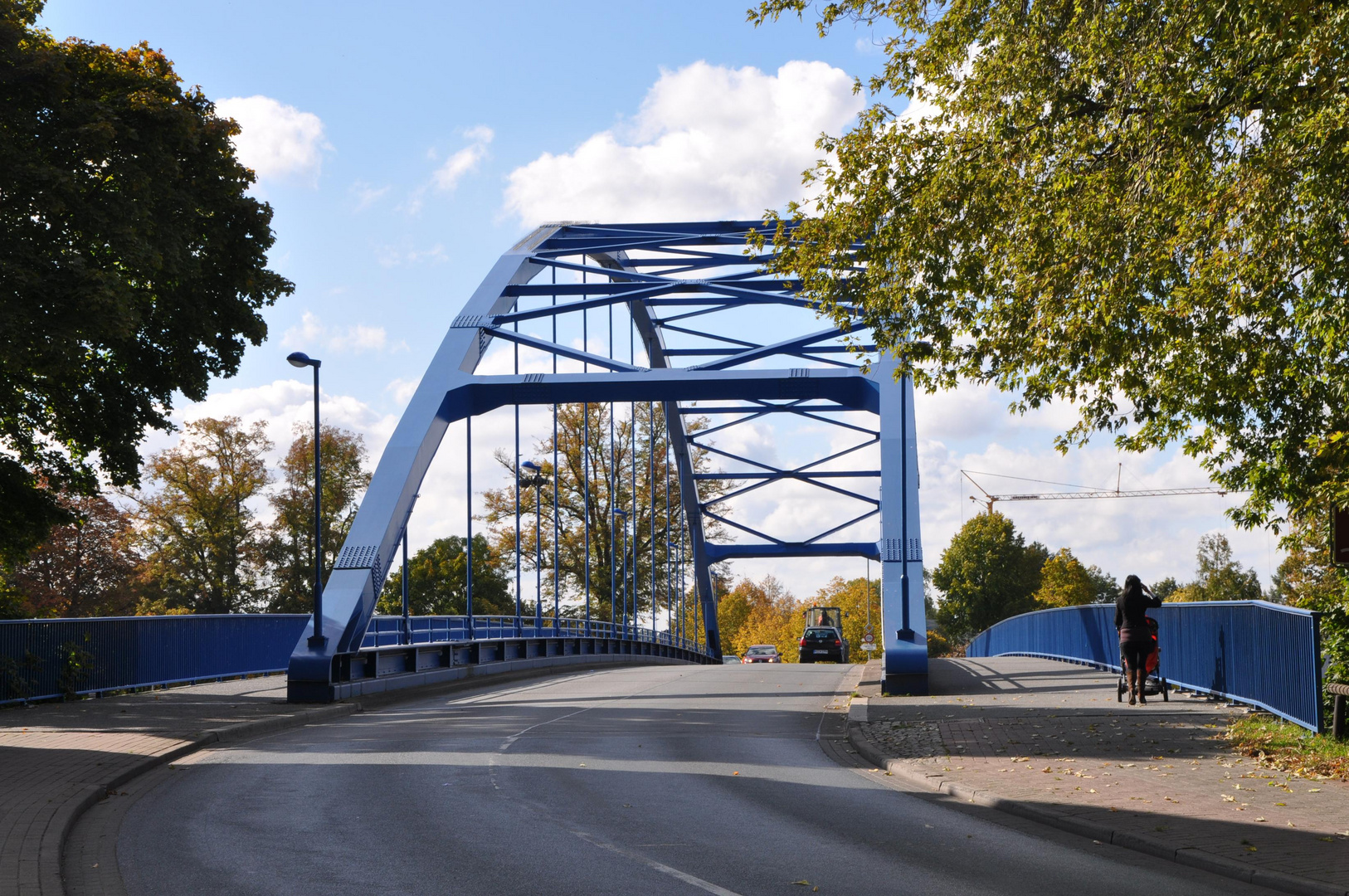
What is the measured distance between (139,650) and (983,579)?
267 feet

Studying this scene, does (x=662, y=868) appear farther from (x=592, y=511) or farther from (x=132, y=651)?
(x=592, y=511)

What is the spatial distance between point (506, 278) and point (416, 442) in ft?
21.1

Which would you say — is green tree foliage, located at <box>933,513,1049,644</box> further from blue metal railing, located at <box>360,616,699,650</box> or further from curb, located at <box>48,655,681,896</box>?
curb, located at <box>48,655,681,896</box>

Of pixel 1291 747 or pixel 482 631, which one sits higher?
pixel 1291 747

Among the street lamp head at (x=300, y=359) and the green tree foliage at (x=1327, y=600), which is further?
the street lamp head at (x=300, y=359)

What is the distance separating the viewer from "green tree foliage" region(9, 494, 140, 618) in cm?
4528

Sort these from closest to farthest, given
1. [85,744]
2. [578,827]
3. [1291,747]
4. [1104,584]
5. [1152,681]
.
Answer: [578,827] → [1291,747] → [85,744] → [1152,681] → [1104,584]

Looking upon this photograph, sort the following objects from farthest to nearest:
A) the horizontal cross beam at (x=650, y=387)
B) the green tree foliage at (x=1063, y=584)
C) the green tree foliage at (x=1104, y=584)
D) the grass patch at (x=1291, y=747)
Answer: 1. the green tree foliage at (x=1104, y=584)
2. the green tree foliage at (x=1063, y=584)
3. the horizontal cross beam at (x=650, y=387)
4. the grass patch at (x=1291, y=747)

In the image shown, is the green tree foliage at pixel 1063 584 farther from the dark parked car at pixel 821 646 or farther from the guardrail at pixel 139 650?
the guardrail at pixel 139 650

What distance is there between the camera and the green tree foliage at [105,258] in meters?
14.7

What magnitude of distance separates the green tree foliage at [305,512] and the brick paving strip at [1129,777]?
42501 mm

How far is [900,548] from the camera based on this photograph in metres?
21.2

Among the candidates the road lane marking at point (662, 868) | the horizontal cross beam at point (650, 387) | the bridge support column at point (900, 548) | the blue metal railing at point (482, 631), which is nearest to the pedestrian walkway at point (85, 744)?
the road lane marking at point (662, 868)

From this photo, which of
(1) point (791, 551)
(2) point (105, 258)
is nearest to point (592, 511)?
(1) point (791, 551)
